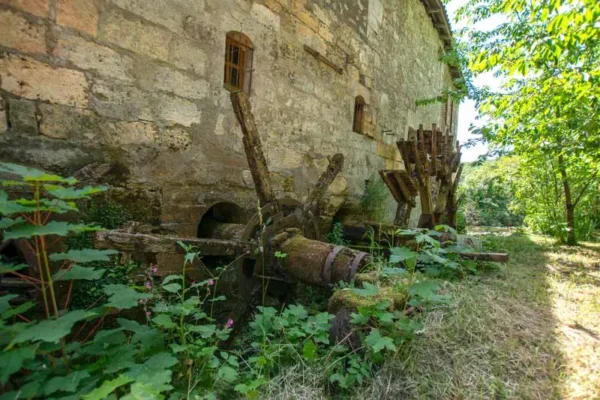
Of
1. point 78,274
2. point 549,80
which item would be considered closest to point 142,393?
point 78,274

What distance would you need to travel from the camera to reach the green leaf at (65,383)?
1223mm

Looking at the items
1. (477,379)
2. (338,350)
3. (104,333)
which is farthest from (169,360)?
(477,379)

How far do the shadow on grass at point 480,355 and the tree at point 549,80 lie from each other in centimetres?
232

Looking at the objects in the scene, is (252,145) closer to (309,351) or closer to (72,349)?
(309,351)

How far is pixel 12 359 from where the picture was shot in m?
1.17

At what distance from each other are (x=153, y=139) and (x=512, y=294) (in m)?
3.20

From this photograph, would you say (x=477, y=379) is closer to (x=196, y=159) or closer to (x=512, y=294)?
(x=512, y=294)

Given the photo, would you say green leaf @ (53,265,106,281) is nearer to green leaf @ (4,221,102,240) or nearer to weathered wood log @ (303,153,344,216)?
green leaf @ (4,221,102,240)

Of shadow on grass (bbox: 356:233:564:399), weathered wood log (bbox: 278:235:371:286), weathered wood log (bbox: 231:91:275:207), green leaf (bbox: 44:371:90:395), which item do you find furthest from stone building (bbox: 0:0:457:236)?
shadow on grass (bbox: 356:233:564:399)

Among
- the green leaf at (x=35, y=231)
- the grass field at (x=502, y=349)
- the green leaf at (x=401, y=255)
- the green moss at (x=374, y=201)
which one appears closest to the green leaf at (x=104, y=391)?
the green leaf at (x=35, y=231)

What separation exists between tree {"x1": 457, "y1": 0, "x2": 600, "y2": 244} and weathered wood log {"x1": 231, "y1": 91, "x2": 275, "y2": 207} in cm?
270

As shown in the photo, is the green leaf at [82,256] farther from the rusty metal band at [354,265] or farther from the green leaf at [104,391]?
the rusty metal band at [354,265]

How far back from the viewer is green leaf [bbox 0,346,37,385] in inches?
44.1

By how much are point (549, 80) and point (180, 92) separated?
3825mm
